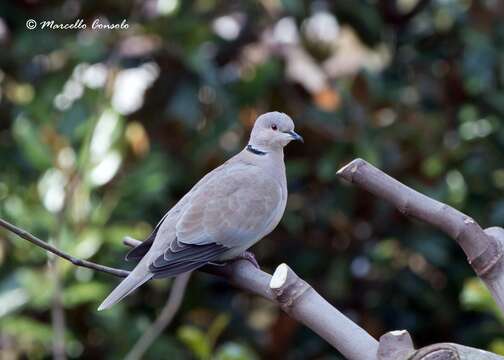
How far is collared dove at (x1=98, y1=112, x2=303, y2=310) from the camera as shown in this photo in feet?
8.63

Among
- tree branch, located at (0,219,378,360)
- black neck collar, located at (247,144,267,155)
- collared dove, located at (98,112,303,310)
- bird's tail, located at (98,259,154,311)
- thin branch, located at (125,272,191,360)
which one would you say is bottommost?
thin branch, located at (125,272,191,360)

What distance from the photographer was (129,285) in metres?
2.51

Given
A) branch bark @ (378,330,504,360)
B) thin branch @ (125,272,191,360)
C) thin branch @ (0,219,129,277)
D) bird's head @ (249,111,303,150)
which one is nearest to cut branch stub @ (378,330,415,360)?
branch bark @ (378,330,504,360)

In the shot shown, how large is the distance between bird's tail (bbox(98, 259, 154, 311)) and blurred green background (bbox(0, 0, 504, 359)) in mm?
1279

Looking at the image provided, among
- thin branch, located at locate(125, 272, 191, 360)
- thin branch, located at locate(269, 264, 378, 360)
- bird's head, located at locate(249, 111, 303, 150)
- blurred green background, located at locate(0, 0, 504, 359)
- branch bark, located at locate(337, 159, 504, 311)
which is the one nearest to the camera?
thin branch, located at locate(269, 264, 378, 360)

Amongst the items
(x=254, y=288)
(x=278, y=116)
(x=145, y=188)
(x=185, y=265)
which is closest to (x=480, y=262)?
(x=254, y=288)

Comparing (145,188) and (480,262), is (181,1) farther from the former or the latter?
(480,262)

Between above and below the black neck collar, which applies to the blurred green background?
below

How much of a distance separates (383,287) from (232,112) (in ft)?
3.55

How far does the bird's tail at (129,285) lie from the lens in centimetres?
244

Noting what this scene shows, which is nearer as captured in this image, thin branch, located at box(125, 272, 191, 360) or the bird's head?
the bird's head

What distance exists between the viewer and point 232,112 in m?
4.18

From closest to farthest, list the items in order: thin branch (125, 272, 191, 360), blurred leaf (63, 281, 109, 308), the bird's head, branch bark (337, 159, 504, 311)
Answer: branch bark (337, 159, 504, 311) < the bird's head < thin branch (125, 272, 191, 360) < blurred leaf (63, 281, 109, 308)

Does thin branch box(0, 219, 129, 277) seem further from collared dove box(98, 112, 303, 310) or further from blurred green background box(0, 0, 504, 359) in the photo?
blurred green background box(0, 0, 504, 359)
